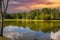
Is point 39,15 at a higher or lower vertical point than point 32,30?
higher

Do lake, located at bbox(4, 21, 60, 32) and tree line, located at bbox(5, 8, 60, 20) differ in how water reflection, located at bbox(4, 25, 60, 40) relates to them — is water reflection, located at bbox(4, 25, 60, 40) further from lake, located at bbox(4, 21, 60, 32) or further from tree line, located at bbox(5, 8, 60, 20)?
→ tree line, located at bbox(5, 8, 60, 20)

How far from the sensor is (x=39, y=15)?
201 cm

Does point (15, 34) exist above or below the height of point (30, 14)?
below

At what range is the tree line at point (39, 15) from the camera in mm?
1981

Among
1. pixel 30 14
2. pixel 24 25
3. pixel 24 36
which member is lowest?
pixel 24 36

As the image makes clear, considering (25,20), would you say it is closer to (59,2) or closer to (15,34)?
(15,34)

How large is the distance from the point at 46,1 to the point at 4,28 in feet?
2.52

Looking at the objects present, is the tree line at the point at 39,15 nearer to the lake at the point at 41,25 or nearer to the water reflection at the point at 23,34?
the lake at the point at 41,25

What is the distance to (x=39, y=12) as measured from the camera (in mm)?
2021

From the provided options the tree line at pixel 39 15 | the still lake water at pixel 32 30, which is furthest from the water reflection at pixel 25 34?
the tree line at pixel 39 15

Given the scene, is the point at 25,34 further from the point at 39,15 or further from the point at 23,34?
the point at 39,15

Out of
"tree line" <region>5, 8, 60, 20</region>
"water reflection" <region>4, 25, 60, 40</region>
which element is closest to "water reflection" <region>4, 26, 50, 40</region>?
"water reflection" <region>4, 25, 60, 40</region>

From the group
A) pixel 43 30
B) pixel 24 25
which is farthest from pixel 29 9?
pixel 43 30

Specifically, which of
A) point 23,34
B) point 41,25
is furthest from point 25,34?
point 41,25
